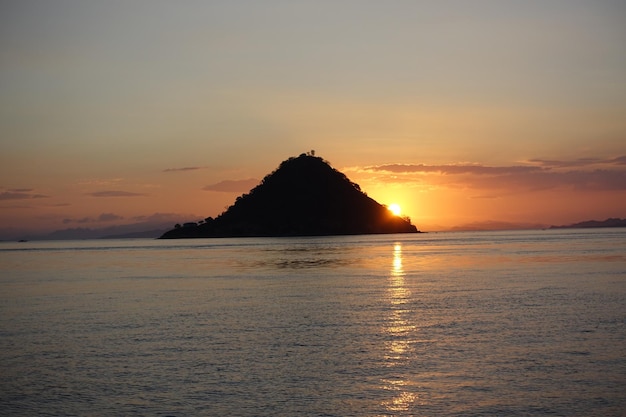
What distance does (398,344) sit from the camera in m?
25.6

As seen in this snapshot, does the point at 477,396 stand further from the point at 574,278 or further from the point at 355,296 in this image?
the point at 574,278

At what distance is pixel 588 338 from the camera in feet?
85.0

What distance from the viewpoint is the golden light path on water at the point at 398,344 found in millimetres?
17562

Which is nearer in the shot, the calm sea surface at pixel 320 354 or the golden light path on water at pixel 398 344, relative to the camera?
the golden light path on water at pixel 398 344

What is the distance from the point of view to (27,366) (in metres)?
22.7

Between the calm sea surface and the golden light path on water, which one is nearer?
the golden light path on water

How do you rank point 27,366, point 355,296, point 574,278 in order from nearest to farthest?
point 27,366, point 355,296, point 574,278

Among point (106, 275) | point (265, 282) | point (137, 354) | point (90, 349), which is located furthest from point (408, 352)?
point (106, 275)

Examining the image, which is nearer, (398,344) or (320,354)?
(320,354)

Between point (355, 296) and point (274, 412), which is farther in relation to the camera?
point (355, 296)

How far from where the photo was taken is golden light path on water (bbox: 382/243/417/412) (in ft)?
57.6

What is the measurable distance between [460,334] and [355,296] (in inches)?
689

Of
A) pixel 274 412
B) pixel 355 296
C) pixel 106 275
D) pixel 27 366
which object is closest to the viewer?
pixel 274 412

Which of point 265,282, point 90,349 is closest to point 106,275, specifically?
point 265,282
